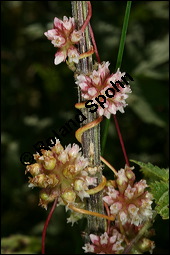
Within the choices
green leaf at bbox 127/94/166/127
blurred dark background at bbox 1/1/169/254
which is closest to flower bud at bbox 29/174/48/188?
blurred dark background at bbox 1/1/169/254

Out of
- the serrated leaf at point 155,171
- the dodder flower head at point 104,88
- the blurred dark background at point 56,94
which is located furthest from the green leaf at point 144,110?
the dodder flower head at point 104,88

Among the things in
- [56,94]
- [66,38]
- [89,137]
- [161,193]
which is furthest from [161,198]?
[56,94]

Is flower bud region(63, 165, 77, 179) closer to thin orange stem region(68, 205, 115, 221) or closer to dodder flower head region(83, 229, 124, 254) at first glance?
thin orange stem region(68, 205, 115, 221)

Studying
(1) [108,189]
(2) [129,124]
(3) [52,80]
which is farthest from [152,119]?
(1) [108,189]

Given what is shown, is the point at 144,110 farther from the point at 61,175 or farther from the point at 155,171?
the point at 61,175

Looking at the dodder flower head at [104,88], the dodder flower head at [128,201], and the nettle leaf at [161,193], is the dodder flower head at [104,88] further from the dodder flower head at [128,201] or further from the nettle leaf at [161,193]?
the nettle leaf at [161,193]

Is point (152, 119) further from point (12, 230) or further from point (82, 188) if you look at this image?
point (82, 188)
